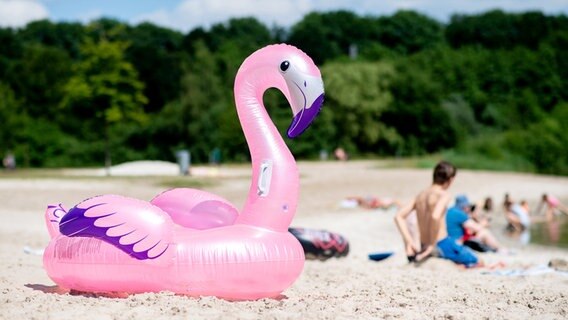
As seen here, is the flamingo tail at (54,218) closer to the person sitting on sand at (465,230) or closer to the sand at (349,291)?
the sand at (349,291)

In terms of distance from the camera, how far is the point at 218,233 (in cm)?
641

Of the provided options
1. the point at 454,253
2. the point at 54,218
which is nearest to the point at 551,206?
the point at 454,253

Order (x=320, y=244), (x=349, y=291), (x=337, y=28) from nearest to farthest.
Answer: (x=349, y=291)
(x=320, y=244)
(x=337, y=28)

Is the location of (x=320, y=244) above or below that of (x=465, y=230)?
A: below

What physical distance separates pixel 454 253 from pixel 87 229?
474 cm

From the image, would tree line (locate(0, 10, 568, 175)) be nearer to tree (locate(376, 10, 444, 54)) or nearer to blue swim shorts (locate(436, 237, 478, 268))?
tree (locate(376, 10, 444, 54))

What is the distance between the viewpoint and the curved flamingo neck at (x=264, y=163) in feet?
21.4

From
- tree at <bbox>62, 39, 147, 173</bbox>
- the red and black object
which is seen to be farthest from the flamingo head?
tree at <bbox>62, 39, 147, 173</bbox>

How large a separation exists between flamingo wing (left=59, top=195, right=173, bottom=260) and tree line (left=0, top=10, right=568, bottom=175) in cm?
2250

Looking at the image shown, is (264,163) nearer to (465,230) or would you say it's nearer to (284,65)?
(284,65)

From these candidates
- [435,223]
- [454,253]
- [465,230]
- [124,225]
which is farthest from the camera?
[465,230]

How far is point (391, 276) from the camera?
8.71 meters

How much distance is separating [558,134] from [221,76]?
25.7m

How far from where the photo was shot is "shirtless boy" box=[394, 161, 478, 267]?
9.24 m
